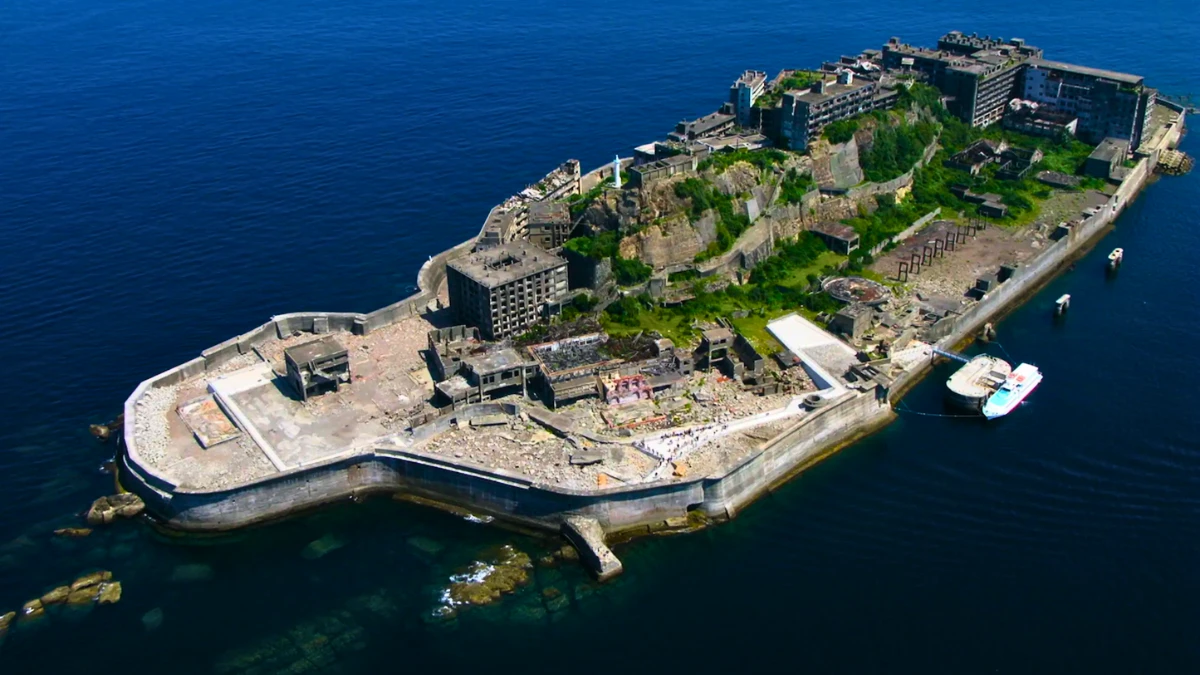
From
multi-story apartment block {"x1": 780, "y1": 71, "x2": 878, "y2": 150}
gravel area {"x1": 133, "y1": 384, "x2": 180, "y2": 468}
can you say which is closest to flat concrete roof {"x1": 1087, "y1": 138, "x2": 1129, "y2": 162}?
multi-story apartment block {"x1": 780, "y1": 71, "x2": 878, "y2": 150}

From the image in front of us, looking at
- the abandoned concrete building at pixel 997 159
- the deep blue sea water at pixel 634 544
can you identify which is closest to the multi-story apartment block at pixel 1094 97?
the abandoned concrete building at pixel 997 159

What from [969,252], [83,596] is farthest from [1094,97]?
[83,596]

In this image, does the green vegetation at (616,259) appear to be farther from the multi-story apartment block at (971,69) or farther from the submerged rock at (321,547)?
the multi-story apartment block at (971,69)

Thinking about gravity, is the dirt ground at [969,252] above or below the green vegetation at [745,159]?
below

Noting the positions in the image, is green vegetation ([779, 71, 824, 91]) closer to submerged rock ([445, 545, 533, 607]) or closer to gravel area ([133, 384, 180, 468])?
submerged rock ([445, 545, 533, 607])

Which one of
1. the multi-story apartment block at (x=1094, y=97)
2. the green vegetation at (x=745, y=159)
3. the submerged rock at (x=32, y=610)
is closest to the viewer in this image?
the submerged rock at (x=32, y=610)

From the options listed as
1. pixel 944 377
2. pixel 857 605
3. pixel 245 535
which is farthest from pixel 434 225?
pixel 857 605
